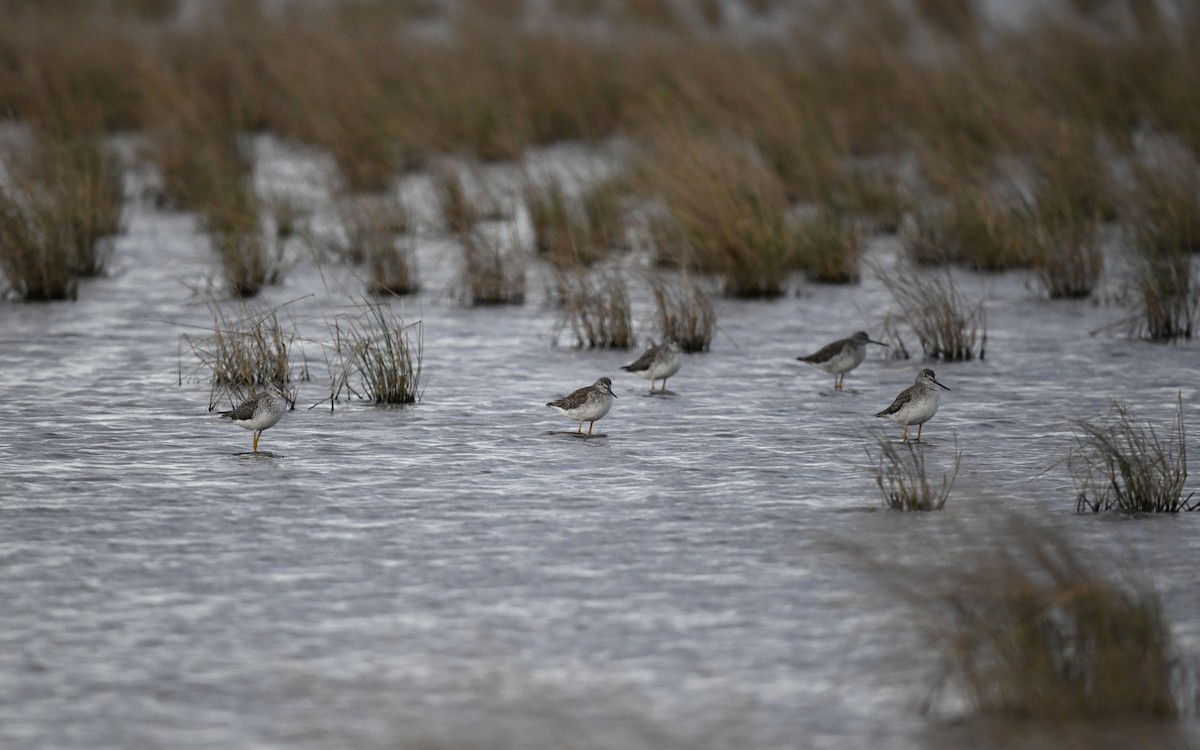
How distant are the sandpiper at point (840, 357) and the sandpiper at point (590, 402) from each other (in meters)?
2.24

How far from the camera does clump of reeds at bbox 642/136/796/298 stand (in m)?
15.1

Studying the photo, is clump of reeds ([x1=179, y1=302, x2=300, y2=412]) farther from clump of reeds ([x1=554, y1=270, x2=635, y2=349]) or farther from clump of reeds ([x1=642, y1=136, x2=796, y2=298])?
clump of reeds ([x1=642, y1=136, x2=796, y2=298])

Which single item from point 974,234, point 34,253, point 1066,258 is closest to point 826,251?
point 974,234

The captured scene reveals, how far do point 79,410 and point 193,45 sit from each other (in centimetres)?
1678

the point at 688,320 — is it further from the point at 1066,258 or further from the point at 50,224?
the point at 50,224

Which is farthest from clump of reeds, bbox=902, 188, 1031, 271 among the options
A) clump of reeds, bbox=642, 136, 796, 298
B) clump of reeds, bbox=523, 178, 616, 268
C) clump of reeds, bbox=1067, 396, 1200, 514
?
clump of reeds, bbox=1067, 396, 1200, 514

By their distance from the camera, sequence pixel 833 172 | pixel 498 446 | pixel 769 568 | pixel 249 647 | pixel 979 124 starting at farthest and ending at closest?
pixel 979 124, pixel 833 172, pixel 498 446, pixel 769 568, pixel 249 647

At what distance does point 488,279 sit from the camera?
15219 mm

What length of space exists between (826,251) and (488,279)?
3264 millimetres

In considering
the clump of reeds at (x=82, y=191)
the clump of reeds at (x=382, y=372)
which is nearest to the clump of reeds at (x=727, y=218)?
the clump of reeds at (x=382, y=372)

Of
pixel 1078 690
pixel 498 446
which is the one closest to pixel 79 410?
pixel 498 446

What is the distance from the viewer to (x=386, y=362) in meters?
11.6

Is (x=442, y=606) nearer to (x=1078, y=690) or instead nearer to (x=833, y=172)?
(x=1078, y=690)

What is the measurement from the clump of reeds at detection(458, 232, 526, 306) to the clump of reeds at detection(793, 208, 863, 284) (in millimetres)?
2809
